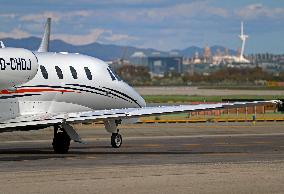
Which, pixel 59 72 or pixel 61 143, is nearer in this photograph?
pixel 59 72

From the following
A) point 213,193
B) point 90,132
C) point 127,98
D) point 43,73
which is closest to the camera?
point 213,193

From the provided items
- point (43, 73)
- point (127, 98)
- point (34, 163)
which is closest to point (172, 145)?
point (127, 98)

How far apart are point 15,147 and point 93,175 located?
15823 millimetres

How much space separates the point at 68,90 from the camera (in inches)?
1497

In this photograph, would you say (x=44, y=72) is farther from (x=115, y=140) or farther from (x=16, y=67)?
(x=115, y=140)

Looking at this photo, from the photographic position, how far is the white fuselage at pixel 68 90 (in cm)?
3525

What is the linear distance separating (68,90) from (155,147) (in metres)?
5.41

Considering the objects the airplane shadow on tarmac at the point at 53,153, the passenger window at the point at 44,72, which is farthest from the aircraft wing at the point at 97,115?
the passenger window at the point at 44,72

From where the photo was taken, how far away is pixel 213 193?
2270 cm

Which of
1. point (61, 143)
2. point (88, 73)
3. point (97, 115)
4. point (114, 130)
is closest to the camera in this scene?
point (97, 115)

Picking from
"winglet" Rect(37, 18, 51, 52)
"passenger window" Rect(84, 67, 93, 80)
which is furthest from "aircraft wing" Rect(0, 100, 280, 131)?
"winglet" Rect(37, 18, 51, 52)

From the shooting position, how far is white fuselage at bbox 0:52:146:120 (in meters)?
35.2

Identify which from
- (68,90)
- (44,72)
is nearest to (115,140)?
(68,90)

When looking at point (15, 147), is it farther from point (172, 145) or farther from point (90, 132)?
point (90, 132)
